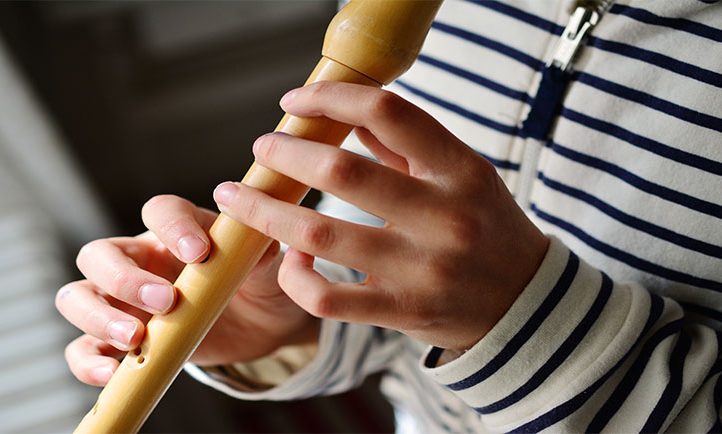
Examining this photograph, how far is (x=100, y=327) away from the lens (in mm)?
393

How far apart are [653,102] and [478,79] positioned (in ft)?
0.35

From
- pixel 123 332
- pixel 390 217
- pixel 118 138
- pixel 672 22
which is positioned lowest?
pixel 118 138

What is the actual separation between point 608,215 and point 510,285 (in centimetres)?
12

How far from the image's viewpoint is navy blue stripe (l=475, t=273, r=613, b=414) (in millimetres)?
355

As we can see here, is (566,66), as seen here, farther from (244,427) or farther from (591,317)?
(244,427)

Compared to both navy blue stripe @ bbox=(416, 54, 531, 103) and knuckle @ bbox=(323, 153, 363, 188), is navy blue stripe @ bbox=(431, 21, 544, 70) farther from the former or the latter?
knuckle @ bbox=(323, 153, 363, 188)

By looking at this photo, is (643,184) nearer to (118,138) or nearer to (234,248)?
(234,248)

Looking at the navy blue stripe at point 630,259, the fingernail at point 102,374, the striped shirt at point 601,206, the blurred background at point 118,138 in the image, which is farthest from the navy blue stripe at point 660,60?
the blurred background at point 118,138

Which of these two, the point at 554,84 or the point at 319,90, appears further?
the point at 554,84

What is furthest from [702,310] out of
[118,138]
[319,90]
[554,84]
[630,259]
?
[118,138]

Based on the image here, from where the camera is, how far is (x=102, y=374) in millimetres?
404

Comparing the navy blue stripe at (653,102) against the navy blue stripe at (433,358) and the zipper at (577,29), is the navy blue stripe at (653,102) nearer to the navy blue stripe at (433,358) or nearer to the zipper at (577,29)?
the zipper at (577,29)

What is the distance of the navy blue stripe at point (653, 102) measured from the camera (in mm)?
388

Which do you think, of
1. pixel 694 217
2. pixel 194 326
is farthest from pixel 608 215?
pixel 194 326
